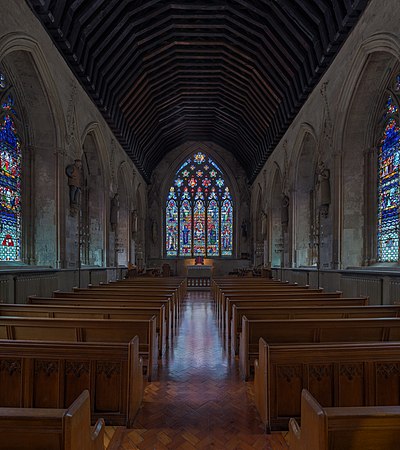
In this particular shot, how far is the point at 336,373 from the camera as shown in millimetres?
2805

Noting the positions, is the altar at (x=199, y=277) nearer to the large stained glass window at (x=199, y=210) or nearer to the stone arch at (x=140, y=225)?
the stone arch at (x=140, y=225)

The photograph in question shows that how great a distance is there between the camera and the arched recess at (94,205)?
1317 centimetres

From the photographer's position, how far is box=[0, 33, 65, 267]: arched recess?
351 inches

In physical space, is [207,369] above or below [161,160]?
below

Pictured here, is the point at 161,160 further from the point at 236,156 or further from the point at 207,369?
the point at 207,369

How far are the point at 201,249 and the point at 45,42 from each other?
16314 mm

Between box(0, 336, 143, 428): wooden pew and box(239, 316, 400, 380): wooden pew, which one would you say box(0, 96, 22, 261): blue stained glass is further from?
box(239, 316, 400, 380): wooden pew

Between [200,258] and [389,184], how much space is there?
1357cm

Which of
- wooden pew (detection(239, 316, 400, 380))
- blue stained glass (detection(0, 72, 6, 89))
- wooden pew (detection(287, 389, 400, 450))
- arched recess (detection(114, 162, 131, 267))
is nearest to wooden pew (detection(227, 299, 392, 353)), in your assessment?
wooden pew (detection(239, 316, 400, 380))

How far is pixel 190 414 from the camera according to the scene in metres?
3.30

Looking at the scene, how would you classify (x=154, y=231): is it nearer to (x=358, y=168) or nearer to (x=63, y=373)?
(x=358, y=168)

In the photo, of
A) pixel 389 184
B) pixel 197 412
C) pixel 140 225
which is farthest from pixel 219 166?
pixel 197 412

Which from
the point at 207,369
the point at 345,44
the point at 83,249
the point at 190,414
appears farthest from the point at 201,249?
the point at 190,414

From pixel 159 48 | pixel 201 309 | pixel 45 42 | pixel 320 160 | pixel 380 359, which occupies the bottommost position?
pixel 201 309
